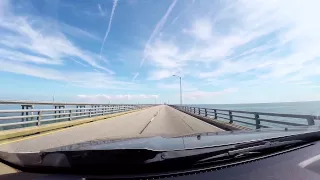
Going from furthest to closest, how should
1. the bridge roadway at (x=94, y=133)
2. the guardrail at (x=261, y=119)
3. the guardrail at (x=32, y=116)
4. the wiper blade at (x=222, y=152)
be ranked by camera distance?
1. the guardrail at (x=32, y=116)
2. the guardrail at (x=261, y=119)
3. the bridge roadway at (x=94, y=133)
4. the wiper blade at (x=222, y=152)

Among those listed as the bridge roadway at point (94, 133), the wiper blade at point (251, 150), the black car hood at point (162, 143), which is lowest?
the bridge roadway at point (94, 133)

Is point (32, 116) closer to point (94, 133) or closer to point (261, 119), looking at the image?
point (94, 133)

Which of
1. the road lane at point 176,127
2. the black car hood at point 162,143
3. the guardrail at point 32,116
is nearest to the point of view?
the black car hood at point 162,143

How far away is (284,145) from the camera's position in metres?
3.45

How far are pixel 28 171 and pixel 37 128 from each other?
11273mm

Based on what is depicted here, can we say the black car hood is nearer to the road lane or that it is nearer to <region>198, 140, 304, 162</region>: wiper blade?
<region>198, 140, 304, 162</region>: wiper blade

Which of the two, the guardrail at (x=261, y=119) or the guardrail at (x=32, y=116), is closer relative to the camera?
the guardrail at (x=261, y=119)

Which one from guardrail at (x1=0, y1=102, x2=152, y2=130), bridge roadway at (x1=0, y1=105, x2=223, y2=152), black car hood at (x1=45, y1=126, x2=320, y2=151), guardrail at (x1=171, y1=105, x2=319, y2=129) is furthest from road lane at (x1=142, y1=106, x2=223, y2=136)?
guardrail at (x1=0, y1=102, x2=152, y2=130)

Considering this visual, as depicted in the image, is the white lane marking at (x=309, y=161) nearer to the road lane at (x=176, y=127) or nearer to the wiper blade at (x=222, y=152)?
the wiper blade at (x=222, y=152)

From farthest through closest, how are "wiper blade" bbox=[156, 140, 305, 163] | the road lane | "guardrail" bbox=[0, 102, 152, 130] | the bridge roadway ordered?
"guardrail" bbox=[0, 102, 152, 130]
the road lane
the bridge roadway
"wiper blade" bbox=[156, 140, 305, 163]

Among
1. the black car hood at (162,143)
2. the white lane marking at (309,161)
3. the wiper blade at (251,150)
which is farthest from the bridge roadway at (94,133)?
the white lane marking at (309,161)

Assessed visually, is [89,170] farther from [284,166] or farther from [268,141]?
[268,141]

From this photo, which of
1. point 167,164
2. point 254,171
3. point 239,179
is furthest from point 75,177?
point 254,171

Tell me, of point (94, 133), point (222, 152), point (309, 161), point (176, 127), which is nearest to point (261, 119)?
point (176, 127)
